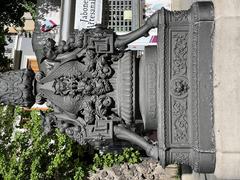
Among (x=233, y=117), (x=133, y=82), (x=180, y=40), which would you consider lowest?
(x=233, y=117)

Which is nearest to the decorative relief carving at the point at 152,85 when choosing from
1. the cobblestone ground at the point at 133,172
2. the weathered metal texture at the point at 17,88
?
the weathered metal texture at the point at 17,88

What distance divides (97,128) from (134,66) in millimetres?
714

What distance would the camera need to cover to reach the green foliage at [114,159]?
1191cm

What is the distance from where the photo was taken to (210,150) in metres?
3.80

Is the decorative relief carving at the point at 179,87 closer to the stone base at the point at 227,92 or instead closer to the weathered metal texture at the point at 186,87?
the weathered metal texture at the point at 186,87

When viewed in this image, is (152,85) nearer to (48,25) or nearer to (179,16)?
(179,16)

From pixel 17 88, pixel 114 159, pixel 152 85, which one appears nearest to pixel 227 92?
pixel 152 85

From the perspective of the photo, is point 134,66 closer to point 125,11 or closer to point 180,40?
point 180,40

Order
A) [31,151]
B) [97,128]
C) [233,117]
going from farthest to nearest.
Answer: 1. [31,151]
2. [97,128]
3. [233,117]

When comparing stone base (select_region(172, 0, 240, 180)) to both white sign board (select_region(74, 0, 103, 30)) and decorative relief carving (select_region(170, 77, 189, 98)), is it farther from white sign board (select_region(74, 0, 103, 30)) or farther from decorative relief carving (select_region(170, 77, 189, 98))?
white sign board (select_region(74, 0, 103, 30))

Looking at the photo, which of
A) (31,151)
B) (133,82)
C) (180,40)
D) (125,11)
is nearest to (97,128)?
(133,82)

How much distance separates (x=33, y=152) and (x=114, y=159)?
271 centimetres

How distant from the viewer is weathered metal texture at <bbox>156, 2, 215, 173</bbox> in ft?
12.5

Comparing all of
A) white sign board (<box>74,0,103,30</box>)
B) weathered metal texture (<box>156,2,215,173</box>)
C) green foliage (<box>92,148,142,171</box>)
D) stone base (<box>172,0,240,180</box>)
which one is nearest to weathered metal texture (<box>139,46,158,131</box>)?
weathered metal texture (<box>156,2,215,173</box>)
